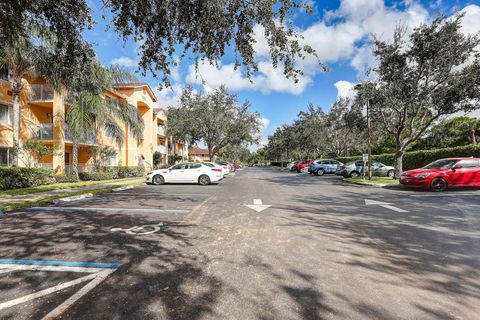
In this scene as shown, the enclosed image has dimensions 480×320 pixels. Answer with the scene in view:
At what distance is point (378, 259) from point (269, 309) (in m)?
2.35

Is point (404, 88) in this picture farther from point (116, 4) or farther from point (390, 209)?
point (116, 4)

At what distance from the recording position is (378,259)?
415cm

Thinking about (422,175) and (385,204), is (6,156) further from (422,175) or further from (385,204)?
(422,175)

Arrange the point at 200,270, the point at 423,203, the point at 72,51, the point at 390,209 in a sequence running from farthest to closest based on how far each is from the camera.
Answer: the point at 423,203, the point at 390,209, the point at 72,51, the point at 200,270

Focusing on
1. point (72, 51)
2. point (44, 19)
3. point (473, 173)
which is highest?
point (44, 19)

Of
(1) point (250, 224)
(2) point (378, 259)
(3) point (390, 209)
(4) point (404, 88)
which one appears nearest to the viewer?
(2) point (378, 259)

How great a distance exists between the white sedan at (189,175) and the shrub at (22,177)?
6.19 meters

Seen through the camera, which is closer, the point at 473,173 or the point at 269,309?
the point at 269,309

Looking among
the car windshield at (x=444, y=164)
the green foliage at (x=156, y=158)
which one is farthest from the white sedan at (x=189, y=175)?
the green foliage at (x=156, y=158)

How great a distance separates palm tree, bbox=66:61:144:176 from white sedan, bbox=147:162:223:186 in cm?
587

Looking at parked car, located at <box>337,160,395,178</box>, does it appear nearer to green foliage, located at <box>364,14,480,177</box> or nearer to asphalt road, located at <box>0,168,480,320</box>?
green foliage, located at <box>364,14,480,177</box>

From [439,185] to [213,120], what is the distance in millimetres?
26418

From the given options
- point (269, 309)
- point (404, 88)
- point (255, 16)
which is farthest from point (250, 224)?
point (404, 88)

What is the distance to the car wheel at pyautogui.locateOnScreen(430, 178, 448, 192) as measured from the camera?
41.1 feet
